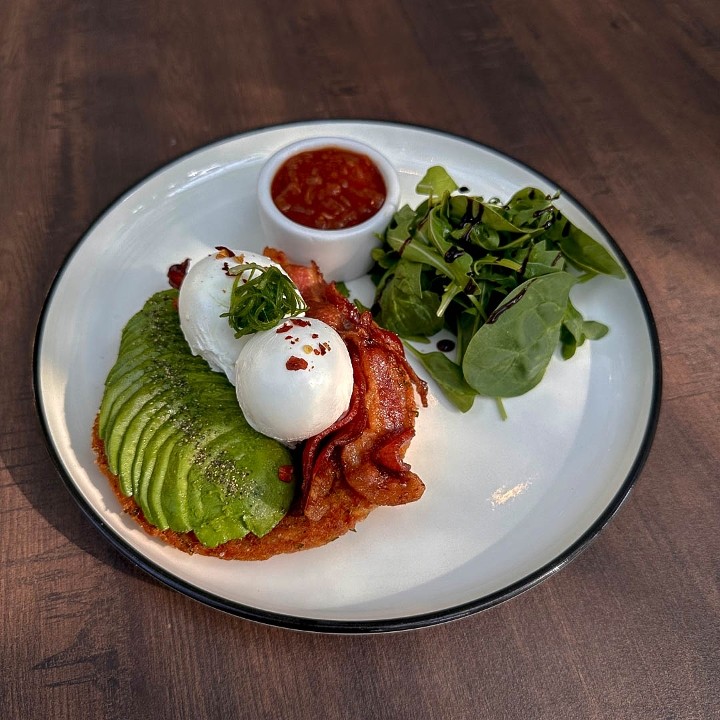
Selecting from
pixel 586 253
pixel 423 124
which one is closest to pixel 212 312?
pixel 586 253

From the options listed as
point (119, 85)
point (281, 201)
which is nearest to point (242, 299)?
point (281, 201)

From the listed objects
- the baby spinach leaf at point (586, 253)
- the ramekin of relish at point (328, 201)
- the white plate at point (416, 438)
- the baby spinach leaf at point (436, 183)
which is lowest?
the white plate at point (416, 438)

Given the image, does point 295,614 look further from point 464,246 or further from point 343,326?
point 464,246

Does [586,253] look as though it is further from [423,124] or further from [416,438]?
[423,124]

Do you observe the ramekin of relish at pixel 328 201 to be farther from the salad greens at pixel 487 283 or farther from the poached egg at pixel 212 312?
the poached egg at pixel 212 312

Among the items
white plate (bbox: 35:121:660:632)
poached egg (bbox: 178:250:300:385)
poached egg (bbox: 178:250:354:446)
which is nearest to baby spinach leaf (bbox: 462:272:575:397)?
white plate (bbox: 35:121:660:632)

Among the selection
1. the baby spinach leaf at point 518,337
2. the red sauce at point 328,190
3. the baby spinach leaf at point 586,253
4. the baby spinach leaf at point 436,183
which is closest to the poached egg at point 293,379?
the baby spinach leaf at point 518,337

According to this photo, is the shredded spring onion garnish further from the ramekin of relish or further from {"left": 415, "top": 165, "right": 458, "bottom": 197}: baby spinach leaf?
{"left": 415, "top": 165, "right": 458, "bottom": 197}: baby spinach leaf
